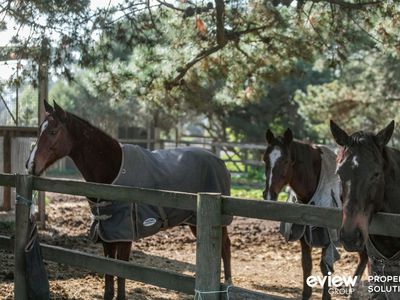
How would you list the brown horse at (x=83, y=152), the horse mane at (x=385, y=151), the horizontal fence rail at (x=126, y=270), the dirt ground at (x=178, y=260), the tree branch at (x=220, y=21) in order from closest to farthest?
1. the horse mane at (x=385, y=151)
2. the horizontal fence rail at (x=126, y=270)
3. the brown horse at (x=83, y=152)
4. the dirt ground at (x=178, y=260)
5. the tree branch at (x=220, y=21)

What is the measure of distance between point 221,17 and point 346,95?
9.92 m

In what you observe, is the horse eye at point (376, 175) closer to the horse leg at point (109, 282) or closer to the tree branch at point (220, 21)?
the horse leg at point (109, 282)

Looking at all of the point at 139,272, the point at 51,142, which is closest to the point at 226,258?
the point at 51,142

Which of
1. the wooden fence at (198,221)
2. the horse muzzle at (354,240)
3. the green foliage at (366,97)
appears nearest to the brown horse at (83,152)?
the wooden fence at (198,221)

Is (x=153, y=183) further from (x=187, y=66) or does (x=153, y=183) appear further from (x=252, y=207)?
(x=187, y=66)

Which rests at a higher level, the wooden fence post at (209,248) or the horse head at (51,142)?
the horse head at (51,142)

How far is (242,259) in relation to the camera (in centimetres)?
793

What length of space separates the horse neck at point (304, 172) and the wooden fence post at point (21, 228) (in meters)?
2.42

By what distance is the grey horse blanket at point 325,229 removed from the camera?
525 cm

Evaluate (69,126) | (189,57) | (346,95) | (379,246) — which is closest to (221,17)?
(189,57)

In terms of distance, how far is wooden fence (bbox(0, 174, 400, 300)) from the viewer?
3209 mm

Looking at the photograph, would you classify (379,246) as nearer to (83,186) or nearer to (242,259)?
(83,186)

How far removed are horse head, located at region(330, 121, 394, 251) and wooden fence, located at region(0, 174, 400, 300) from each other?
0.10 meters

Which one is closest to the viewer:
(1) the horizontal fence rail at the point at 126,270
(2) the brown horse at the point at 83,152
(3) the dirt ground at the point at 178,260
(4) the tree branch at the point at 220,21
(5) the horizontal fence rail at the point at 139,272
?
(5) the horizontal fence rail at the point at 139,272
